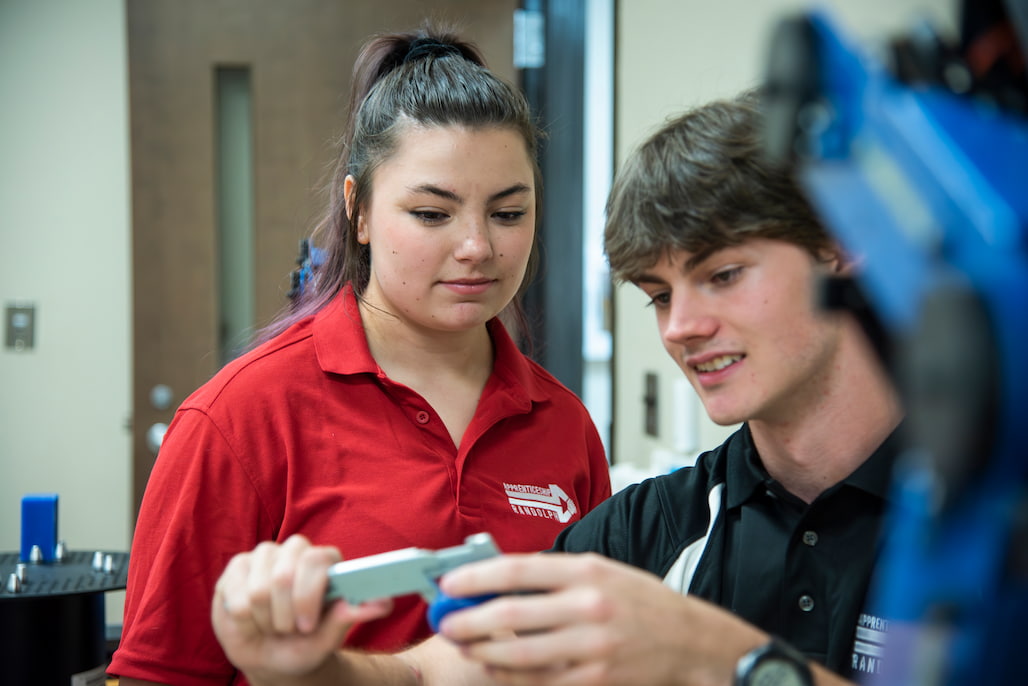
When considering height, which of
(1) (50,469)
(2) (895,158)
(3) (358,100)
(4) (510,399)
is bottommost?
(1) (50,469)

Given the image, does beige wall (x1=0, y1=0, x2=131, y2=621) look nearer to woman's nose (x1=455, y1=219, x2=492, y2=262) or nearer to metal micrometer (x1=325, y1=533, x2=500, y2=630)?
woman's nose (x1=455, y1=219, x2=492, y2=262)

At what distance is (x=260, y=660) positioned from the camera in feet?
2.64

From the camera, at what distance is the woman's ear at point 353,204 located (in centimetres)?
146

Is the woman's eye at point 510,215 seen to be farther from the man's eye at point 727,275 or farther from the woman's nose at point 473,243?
the man's eye at point 727,275

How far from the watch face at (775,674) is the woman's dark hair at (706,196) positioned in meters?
0.43

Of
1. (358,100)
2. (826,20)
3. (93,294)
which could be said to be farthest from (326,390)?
(93,294)

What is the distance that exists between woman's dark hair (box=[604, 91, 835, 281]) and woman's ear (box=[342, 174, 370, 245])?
0.52 metres

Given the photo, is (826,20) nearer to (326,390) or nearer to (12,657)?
(326,390)

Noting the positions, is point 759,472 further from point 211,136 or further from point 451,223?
point 211,136

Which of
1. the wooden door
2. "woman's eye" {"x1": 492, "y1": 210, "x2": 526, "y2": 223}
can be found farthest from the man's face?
the wooden door

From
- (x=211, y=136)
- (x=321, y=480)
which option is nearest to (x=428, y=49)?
(x=321, y=480)

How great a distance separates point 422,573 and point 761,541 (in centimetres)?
44

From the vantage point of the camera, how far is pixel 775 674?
663 millimetres

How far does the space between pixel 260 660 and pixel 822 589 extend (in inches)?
20.8
